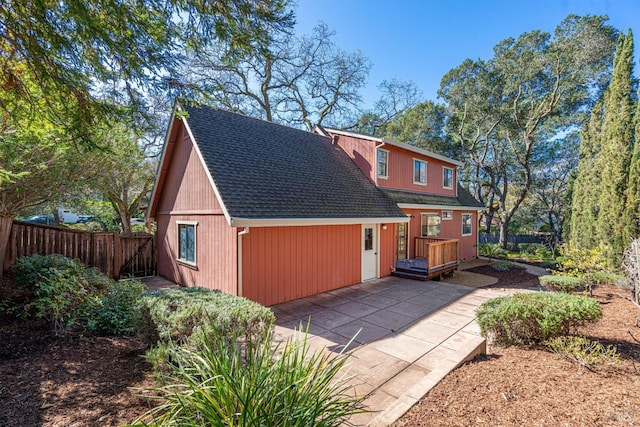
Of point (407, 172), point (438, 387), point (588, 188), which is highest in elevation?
point (407, 172)

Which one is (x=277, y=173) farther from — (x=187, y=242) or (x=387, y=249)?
(x=387, y=249)

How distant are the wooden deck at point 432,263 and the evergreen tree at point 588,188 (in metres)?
5.40

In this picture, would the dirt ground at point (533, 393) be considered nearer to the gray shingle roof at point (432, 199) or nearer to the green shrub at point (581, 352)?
the green shrub at point (581, 352)

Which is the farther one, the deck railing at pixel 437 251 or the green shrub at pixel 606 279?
the deck railing at pixel 437 251

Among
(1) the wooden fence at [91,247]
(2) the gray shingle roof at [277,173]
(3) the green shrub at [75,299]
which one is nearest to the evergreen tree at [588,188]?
(2) the gray shingle roof at [277,173]

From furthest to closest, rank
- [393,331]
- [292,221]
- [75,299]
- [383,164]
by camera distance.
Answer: [383,164] → [292,221] → [393,331] → [75,299]

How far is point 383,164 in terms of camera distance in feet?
39.8

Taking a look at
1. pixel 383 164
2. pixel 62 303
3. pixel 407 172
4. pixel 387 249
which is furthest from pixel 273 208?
pixel 407 172

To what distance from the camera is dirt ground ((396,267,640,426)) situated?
2.63 m

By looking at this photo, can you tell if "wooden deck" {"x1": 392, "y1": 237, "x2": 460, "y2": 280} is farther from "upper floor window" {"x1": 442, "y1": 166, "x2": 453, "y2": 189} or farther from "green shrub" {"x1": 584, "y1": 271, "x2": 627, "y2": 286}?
"upper floor window" {"x1": 442, "y1": 166, "x2": 453, "y2": 189}

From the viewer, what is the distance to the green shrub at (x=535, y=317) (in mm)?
3957

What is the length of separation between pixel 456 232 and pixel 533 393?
13.6 meters

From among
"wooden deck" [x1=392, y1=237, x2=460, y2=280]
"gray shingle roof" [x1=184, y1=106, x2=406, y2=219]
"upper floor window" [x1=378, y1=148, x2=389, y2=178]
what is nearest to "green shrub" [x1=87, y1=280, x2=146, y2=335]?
"gray shingle roof" [x1=184, y1=106, x2=406, y2=219]

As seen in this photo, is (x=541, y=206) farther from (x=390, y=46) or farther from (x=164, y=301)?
(x=164, y=301)
